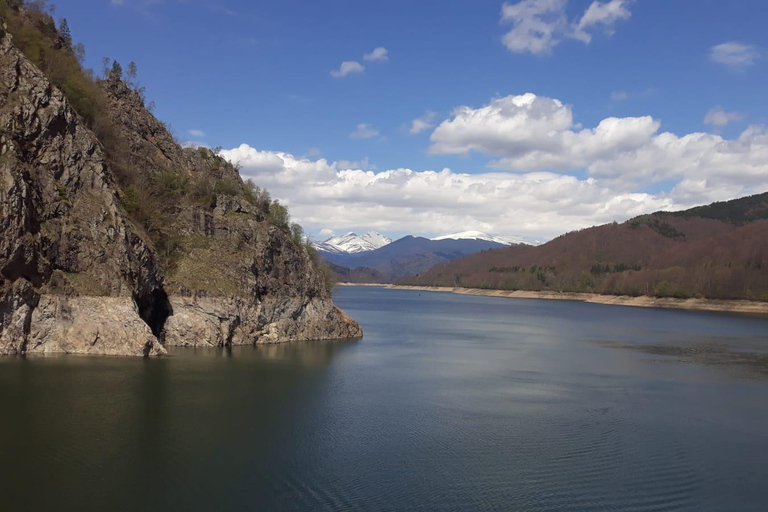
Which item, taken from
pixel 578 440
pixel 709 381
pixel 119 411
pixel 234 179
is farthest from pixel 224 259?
pixel 709 381

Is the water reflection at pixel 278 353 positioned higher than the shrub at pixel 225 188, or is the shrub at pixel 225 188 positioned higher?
the shrub at pixel 225 188

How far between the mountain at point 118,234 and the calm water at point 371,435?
4692mm

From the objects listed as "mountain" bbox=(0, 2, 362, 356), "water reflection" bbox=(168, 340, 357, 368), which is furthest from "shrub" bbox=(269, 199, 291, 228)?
"water reflection" bbox=(168, 340, 357, 368)

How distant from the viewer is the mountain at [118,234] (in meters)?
47.5

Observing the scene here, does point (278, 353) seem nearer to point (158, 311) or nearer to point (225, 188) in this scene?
point (158, 311)

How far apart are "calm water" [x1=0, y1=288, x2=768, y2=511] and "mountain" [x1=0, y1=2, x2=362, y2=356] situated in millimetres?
4692

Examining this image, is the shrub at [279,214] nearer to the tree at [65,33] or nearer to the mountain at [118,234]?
the mountain at [118,234]

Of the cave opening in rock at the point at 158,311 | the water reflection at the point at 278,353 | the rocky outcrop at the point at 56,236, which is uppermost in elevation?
the rocky outcrop at the point at 56,236

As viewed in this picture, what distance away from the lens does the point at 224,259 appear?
2506 inches

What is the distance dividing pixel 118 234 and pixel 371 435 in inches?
1361

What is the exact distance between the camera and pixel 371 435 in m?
30.7

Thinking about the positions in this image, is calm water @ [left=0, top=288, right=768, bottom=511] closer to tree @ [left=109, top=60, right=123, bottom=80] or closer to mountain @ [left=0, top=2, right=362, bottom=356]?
mountain @ [left=0, top=2, right=362, bottom=356]

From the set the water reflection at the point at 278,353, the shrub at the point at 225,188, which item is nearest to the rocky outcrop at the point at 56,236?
the water reflection at the point at 278,353

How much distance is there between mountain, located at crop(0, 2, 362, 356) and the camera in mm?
47531
